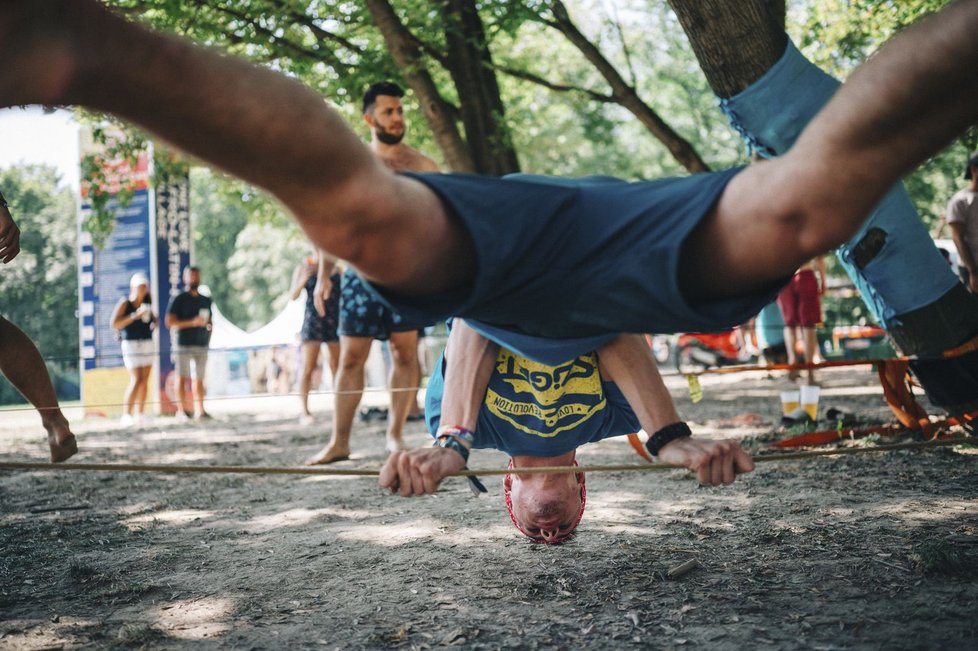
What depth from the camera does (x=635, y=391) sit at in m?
2.81

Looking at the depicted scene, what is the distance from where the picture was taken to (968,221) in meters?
5.69

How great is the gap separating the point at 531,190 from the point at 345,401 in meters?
3.85

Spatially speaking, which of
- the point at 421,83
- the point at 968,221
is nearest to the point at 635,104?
the point at 421,83

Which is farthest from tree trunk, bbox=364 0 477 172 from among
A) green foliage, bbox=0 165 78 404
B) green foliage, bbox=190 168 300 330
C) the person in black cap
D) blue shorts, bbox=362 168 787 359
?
green foliage, bbox=0 165 78 404

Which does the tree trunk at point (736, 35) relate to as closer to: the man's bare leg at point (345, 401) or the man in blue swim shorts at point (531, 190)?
the man in blue swim shorts at point (531, 190)

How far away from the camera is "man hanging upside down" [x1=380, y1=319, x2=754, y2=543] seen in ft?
9.01

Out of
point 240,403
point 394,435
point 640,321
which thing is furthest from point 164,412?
point 640,321

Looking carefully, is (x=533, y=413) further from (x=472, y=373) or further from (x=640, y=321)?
(x=640, y=321)

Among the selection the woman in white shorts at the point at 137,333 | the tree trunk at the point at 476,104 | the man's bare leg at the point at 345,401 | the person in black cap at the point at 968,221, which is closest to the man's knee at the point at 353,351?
the man's bare leg at the point at 345,401

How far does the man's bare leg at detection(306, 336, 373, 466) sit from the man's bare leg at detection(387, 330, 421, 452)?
0.80 ft

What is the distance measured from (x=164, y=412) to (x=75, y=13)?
11043 mm

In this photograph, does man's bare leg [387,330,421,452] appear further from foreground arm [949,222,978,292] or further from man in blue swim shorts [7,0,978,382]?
foreground arm [949,222,978,292]

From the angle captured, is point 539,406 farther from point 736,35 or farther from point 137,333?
point 137,333

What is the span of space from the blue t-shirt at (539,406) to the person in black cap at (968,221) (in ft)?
13.5
